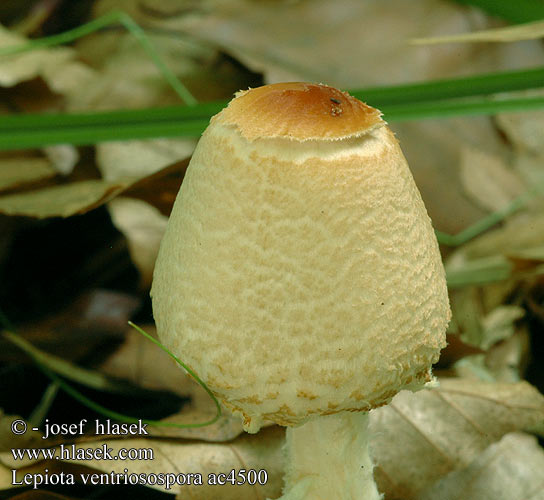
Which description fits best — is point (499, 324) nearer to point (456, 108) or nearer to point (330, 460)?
point (456, 108)

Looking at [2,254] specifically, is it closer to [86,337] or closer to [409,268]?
[86,337]

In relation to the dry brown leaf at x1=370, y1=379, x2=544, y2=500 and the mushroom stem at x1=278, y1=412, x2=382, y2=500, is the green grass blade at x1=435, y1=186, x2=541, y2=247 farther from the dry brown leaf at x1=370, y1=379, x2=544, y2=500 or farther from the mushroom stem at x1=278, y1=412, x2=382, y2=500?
the mushroom stem at x1=278, y1=412, x2=382, y2=500

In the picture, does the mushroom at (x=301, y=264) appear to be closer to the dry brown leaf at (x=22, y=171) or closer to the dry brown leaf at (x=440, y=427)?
the dry brown leaf at (x=440, y=427)

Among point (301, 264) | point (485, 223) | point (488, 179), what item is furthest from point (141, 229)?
point (488, 179)

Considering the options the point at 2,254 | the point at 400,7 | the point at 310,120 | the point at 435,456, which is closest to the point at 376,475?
the point at 435,456

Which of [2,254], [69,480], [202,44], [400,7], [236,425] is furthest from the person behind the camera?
[400,7]
